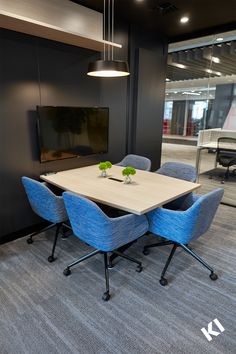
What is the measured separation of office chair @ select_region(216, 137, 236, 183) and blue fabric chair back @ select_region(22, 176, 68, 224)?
3264 millimetres

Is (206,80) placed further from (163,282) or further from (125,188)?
(163,282)

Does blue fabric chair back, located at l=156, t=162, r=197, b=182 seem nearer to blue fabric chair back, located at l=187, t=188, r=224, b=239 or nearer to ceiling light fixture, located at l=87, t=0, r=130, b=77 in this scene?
blue fabric chair back, located at l=187, t=188, r=224, b=239

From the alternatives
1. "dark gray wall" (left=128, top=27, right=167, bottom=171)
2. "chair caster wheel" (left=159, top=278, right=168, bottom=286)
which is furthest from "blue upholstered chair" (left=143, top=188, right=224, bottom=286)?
"dark gray wall" (left=128, top=27, right=167, bottom=171)

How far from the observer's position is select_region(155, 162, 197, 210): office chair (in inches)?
111

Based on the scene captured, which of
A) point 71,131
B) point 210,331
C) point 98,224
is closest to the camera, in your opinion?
point 210,331

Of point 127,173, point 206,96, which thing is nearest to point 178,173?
point 127,173

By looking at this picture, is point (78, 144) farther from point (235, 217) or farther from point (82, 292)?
point (235, 217)

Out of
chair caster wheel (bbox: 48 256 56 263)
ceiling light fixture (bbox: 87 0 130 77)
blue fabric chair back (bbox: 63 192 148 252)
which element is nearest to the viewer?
blue fabric chair back (bbox: 63 192 148 252)

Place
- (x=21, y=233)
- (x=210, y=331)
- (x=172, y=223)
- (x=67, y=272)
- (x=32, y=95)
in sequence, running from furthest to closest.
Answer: (x=21, y=233)
(x=32, y=95)
(x=67, y=272)
(x=172, y=223)
(x=210, y=331)

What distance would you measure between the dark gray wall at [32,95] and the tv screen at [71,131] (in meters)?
0.12

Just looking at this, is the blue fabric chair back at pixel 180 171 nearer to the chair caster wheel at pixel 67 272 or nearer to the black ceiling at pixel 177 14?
the chair caster wheel at pixel 67 272

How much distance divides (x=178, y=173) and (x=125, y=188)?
910 mm

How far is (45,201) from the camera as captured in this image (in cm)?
230

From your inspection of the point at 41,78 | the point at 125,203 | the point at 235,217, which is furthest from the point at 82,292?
the point at 235,217
